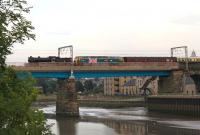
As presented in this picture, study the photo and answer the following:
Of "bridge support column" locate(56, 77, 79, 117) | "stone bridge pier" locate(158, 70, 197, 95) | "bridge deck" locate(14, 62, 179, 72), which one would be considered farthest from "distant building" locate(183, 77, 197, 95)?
"bridge support column" locate(56, 77, 79, 117)

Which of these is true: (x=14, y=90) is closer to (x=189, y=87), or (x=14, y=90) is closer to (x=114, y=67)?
(x=114, y=67)

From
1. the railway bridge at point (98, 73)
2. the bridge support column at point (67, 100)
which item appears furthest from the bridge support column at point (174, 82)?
the bridge support column at point (67, 100)

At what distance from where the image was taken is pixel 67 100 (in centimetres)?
11069

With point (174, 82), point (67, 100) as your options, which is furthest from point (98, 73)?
point (174, 82)

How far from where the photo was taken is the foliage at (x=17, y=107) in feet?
65.3

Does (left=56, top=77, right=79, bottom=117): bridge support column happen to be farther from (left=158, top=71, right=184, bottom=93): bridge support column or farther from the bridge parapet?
(left=158, top=71, right=184, bottom=93): bridge support column

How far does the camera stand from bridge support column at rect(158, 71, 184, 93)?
413 feet

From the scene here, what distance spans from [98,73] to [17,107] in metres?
97.9

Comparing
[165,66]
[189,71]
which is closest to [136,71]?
[165,66]

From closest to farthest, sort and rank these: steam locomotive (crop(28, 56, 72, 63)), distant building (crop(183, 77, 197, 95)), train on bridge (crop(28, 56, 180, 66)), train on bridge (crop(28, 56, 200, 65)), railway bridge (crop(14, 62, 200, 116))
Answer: railway bridge (crop(14, 62, 200, 116)), steam locomotive (crop(28, 56, 72, 63)), train on bridge (crop(28, 56, 180, 66)), train on bridge (crop(28, 56, 200, 65)), distant building (crop(183, 77, 197, 95))

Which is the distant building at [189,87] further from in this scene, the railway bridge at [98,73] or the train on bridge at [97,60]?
the train on bridge at [97,60]

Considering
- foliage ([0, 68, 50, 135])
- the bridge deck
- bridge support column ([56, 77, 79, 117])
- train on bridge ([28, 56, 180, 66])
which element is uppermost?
train on bridge ([28, 56, 180, 66])

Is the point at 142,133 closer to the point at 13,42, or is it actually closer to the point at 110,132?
the point at 110,132

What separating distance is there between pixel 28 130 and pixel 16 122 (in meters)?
0.63
